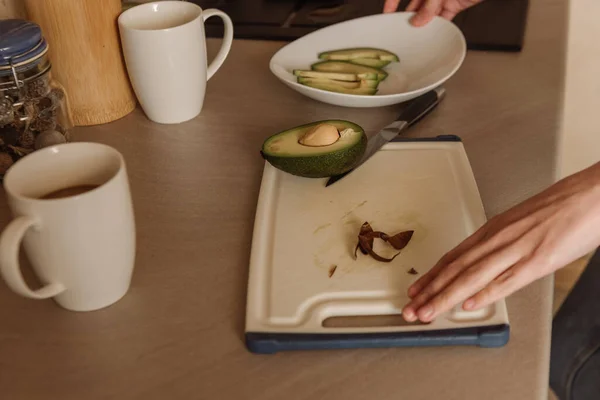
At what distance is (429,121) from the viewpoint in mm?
883

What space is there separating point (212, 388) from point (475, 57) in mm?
665

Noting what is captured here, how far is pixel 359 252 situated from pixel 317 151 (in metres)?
0.13

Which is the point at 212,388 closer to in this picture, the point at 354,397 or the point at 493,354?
the point at 354,397

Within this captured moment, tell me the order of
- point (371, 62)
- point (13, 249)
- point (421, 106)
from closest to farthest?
point (13, 249) → point (421, 106) → point (371, 62)

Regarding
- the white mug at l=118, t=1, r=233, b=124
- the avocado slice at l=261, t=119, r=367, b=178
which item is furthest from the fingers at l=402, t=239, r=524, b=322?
the white mug at l=118, t=1, r=233, b=124

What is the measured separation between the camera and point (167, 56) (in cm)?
83

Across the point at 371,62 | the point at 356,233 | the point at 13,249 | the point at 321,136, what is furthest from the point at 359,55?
the point at 13,249

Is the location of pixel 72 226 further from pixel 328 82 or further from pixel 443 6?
pixel 443 6

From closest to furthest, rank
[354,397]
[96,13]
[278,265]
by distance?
[354,397]
[278,265]
[96,13]

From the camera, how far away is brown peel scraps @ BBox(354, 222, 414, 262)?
668 millimetres

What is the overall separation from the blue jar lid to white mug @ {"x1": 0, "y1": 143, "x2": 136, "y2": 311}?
0.50 feet

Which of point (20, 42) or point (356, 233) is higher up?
point (20, 42)

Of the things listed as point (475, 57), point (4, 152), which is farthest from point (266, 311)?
point (475, 57)

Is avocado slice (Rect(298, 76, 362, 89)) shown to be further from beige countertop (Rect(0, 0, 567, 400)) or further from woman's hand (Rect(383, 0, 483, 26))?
woman's hand (Rect(383, 0, 483, 26))
